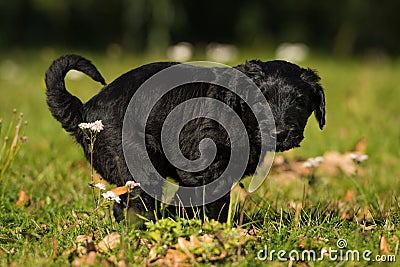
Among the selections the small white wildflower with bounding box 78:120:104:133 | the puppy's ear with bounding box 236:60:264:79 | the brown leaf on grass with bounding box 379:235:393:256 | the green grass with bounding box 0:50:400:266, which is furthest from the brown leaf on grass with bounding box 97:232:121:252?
the brown leaf on grass with bounding box 379:235:393:256

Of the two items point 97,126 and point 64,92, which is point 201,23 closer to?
point 64,92

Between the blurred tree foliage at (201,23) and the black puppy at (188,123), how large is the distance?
8.52m

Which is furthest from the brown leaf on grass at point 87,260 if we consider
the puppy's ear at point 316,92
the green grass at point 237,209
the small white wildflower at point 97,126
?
the puppy's ear at point 316,92

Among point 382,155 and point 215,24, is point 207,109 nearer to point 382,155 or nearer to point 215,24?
point 382,155

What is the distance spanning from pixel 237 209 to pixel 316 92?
35.0 inches

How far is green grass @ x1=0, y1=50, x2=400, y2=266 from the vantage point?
9.58 ft

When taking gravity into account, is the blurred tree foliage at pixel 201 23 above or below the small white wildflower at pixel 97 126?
above

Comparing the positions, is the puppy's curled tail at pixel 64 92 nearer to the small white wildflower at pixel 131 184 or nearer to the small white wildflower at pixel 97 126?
the small white wildflower at pixel 97 126

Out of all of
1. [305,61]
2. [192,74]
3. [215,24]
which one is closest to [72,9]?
[215,24]

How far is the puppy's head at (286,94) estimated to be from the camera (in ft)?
10.4

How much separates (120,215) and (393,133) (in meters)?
3.79

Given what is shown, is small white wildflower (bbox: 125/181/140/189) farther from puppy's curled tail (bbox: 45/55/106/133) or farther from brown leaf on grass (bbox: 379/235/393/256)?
brown leaf on grass (bbox: 379/235/393/256)

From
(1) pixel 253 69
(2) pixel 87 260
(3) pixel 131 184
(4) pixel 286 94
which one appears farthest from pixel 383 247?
(2) pixel 87 260

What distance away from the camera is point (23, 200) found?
161 inches
